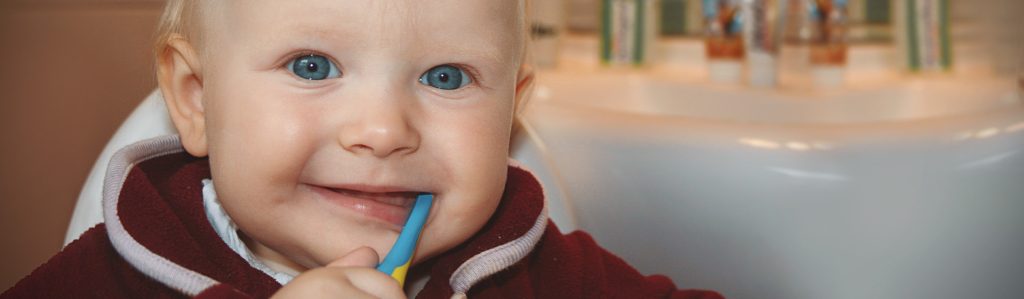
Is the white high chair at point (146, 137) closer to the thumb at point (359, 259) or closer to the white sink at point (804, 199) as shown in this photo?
the white sink at point (804, 199)

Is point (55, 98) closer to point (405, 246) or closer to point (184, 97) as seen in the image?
point (184, 97)

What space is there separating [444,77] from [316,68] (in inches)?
2.6

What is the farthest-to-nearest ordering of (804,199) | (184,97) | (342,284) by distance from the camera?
(804,199)
(184,97)
(342,284)

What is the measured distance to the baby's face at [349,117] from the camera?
47 centimetres

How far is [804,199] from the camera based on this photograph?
708mm

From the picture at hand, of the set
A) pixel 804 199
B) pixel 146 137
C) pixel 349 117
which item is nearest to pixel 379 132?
pixel 349 117

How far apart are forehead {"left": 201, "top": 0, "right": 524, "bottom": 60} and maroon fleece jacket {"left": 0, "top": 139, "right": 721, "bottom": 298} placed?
0.10 meters

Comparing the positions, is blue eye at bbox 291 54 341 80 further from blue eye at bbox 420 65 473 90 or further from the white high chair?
the white high chair

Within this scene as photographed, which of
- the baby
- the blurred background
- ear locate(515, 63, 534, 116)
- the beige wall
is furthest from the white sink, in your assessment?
the beige wall

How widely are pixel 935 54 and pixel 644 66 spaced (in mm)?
336

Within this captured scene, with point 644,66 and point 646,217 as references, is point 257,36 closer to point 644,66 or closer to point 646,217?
point 646,217

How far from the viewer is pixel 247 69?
490 mm

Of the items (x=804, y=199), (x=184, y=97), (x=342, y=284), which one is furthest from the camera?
(x=804, y=199)

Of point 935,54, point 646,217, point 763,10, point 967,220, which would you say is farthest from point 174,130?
point 935,54
